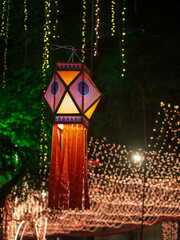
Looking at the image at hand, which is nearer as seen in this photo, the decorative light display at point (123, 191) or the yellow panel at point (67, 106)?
the yellow panel at point (67, 106)

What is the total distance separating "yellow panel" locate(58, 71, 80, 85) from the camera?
4.52 meters

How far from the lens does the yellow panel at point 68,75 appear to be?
452 centimetres

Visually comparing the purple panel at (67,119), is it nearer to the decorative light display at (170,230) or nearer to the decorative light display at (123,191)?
the decorative light display at (123,191)

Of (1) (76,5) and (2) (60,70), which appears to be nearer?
(2) (60,70)

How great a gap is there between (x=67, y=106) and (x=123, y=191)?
10.9m

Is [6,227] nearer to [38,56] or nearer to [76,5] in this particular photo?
[38,56]

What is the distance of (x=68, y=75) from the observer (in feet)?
14.9

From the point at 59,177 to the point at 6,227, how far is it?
9933 millimetres

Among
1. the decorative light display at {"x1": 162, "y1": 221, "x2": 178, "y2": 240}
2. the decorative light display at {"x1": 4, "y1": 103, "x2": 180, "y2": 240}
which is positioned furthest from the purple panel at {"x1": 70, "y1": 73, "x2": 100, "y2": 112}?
the decorative light display at {"x1": 162, "y1": 221, "x2": 178, "y2": 240}

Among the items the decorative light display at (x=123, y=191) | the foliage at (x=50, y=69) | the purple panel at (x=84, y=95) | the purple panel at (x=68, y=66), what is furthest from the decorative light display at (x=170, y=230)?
the purple panel at (x=68, y=66)

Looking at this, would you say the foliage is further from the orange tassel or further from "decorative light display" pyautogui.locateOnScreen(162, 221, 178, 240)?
"decorative light display" pyautogui.locateOnScreen(162, 221, 178, 240)

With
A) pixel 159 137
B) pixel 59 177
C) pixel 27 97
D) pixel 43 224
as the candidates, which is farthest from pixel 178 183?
pixel 59 177

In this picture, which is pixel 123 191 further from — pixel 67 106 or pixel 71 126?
pixel 67 106

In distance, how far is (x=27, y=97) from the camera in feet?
26.9
